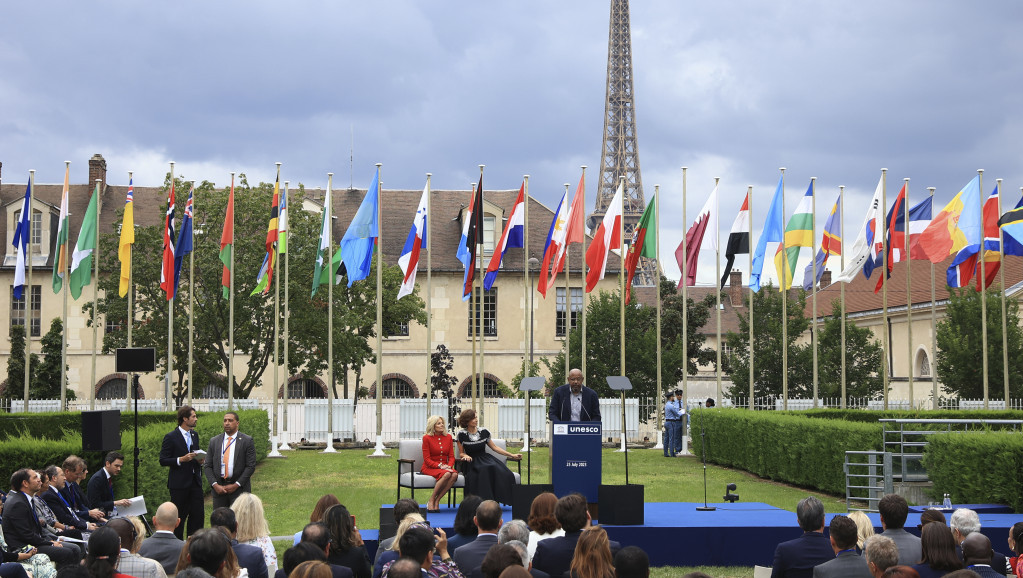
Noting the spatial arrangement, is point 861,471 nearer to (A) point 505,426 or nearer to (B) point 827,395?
(A) point 505,426

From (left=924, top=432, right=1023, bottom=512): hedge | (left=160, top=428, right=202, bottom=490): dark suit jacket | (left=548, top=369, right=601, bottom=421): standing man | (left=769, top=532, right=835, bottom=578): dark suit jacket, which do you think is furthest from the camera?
(left=924, top=432, right=1023, bottom=512): hedge

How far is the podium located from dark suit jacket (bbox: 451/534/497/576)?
4818mm

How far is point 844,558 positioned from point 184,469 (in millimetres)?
8659

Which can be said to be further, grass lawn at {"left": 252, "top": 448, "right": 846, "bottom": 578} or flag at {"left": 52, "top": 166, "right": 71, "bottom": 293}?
flag at {"left": 52, "top": 166, "right": 71, "bottom": 293}

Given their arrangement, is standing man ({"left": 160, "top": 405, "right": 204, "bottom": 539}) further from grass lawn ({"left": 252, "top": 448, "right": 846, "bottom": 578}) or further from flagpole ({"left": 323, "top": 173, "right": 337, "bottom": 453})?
flagpole ({"left": 323, "top": 173, "right": 337, "bottom": 453})

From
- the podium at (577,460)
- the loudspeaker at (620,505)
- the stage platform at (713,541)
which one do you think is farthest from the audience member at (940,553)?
the podium at (577,460)

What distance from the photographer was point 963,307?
40.7 m

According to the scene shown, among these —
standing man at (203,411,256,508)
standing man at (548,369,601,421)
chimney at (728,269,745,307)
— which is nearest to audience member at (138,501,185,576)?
standing man at (203,411,256,508)

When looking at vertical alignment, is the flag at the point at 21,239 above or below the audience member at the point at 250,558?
above

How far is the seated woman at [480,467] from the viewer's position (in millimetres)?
13984

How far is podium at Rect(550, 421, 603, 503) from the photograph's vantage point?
12.8 m

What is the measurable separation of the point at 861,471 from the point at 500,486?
754 centimetres

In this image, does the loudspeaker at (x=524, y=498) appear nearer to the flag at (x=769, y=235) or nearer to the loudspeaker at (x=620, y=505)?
the loudspeaker at (x=620, y=505)

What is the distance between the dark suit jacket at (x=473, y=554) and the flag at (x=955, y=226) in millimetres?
21414
